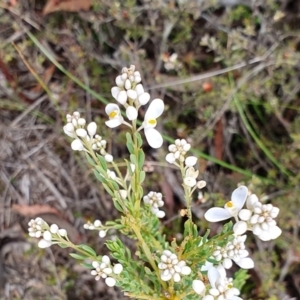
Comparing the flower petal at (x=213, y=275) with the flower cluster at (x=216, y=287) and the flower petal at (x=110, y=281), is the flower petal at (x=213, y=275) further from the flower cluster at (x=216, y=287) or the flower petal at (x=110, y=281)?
the flower petal at (x=110, y=281)

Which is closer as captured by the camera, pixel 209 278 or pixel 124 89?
pixel 124 89

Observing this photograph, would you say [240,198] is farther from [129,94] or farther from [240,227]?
[129,94]

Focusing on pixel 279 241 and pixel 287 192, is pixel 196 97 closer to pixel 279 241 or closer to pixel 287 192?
pixel 287 192

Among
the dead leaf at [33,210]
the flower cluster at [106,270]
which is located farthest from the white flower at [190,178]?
the dead leaf at [33,210]

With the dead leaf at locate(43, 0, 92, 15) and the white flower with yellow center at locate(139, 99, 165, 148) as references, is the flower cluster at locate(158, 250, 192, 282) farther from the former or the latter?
the dead leaf at locate(43, 0, 92, 15)

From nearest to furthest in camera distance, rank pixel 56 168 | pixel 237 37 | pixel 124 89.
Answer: pixel 124 89 → pixel 237 37 → pixel 56 168

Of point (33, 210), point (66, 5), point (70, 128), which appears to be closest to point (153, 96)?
point (66, 5)

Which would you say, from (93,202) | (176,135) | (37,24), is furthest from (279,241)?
(37,24)
